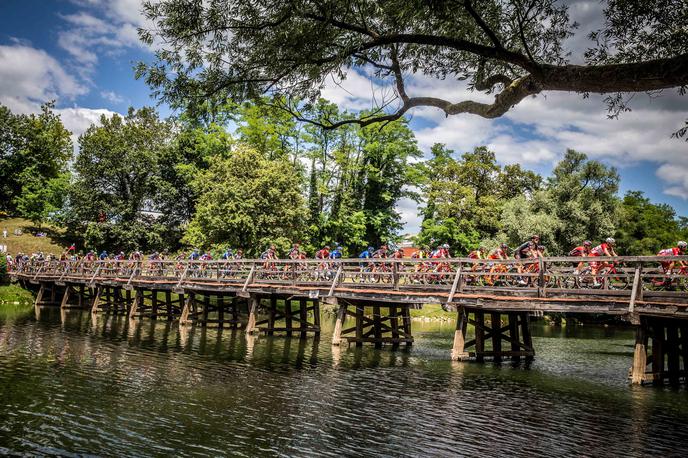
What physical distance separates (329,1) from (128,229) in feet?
158

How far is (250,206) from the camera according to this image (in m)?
41.0

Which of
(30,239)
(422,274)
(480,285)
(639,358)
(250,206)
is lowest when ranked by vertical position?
(639,358)

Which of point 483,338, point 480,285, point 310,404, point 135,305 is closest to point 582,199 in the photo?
point 480,285

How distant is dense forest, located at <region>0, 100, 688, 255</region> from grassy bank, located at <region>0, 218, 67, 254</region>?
3.41 m

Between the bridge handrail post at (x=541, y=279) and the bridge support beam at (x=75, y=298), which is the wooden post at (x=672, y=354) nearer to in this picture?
the bridge handrail post at (x=541, y=279)

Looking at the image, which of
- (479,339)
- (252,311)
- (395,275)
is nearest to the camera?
(479,339)

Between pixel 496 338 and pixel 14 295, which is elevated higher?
pixel 496 338

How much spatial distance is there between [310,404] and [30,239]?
199ft

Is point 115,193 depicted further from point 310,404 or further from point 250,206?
point 310,404

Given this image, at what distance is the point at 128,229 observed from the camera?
175 feet

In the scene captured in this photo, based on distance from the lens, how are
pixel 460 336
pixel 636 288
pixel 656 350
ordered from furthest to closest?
pixel 460 336 → pixel 656 350 → pixel 636 288

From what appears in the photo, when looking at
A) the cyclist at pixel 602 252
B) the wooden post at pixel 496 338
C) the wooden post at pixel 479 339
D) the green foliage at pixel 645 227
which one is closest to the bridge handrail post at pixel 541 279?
the cyclist at pixel 602 252

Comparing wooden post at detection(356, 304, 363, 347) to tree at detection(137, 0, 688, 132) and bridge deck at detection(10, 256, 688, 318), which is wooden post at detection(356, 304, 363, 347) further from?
tree at detection(137, 0, 688, 132)

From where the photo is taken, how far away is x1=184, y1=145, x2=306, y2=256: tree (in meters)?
41.0
